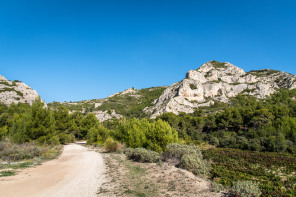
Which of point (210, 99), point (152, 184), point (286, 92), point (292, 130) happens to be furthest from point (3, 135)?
point (286, 92)

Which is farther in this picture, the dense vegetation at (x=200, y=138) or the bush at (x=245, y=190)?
the dense vegetation at (x=200, y=138)

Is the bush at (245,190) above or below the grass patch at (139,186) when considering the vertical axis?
above

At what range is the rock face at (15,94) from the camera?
61844mm

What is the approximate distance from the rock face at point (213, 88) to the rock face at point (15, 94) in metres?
56.2

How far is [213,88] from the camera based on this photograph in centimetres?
11112

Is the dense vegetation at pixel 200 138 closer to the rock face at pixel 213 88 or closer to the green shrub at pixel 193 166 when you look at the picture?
the green shrub at pixel 193 166

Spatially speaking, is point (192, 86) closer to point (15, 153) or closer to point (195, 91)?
point (195, 91)

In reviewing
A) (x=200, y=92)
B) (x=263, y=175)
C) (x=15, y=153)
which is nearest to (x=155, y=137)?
(x=263, y=175)

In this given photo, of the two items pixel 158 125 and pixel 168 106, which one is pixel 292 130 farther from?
pixel 168 106

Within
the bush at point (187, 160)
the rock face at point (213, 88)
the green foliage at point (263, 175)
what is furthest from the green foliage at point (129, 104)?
the bush at point (187, 160)

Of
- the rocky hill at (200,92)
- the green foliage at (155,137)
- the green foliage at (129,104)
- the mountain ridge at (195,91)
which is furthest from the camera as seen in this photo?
the green foliage at (129,104)

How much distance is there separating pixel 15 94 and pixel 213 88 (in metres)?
107

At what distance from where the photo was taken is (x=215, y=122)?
62.2 m

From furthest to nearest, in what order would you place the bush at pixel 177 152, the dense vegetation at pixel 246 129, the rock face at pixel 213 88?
the rock face at pixel 213 88 < the dense vegetation at pixel 246 129 < the bush at pixel 177 152
